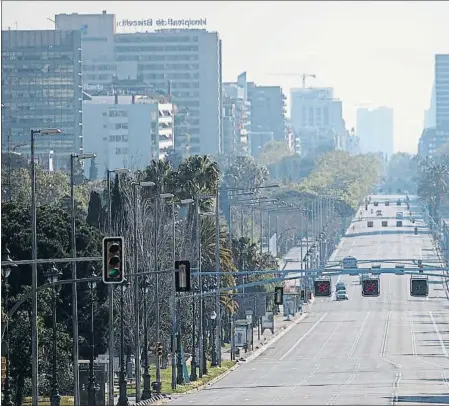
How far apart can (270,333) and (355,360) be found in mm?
28816

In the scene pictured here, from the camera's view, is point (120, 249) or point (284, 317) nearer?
point (120, 249)

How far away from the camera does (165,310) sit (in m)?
104

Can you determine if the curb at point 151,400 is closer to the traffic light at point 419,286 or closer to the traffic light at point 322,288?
the traffic light at point 322,288

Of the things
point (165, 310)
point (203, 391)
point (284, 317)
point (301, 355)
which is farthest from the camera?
point (284, 317)

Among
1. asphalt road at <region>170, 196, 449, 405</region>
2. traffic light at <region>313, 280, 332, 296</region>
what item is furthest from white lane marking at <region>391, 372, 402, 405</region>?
traffic light at <region>313, 280, 332, 296</region>

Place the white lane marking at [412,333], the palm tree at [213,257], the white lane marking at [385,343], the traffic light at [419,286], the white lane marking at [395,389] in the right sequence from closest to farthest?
1. the white lane marking at [395,389]
2. the traffic light at [419,286]
3. the white lane marking at [385,343]
4. the palm tree at [213,257]
5. the white lane marking at [412,333]

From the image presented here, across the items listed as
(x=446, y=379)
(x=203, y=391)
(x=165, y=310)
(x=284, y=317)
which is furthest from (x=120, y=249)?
(x=284, y=317)

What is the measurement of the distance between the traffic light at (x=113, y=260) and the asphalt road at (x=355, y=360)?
2721 centimetres

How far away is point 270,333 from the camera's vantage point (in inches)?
5517

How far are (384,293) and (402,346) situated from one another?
57829 mm

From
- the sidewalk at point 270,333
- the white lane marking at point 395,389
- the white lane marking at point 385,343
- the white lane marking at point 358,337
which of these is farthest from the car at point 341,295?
the white lane marking at point 395,389

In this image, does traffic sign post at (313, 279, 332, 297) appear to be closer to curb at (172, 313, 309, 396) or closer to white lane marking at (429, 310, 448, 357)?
curb at (172, 313, 309, 396)

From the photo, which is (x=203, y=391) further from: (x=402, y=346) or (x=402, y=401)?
(x=402, y=346)

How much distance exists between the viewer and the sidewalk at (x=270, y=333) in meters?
Answer: 120
